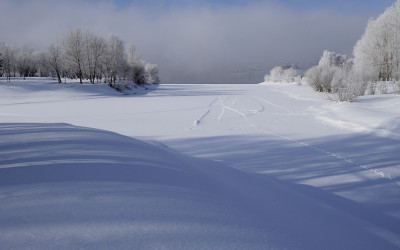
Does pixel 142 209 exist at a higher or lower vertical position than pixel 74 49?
lower

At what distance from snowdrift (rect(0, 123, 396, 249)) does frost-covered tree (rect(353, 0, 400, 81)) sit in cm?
4035

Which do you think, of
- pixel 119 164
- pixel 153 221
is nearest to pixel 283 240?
pixel 153 221

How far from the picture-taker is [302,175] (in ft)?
20.5

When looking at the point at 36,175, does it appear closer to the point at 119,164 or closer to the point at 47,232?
the point at 119,164

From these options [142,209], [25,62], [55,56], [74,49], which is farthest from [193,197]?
[25,62]

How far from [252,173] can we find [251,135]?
4.98 metres

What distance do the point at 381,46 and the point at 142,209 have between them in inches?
1885

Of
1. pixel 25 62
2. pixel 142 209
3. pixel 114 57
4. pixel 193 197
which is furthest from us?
pixel 25 62

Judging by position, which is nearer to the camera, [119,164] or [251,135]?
[119,164]

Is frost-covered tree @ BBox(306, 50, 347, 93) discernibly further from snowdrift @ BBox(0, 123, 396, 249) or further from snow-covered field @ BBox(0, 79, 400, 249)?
snowdrift @ BBox(0, 123, 396, 249)

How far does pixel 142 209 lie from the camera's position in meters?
2.70

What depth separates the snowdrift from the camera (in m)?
2.17

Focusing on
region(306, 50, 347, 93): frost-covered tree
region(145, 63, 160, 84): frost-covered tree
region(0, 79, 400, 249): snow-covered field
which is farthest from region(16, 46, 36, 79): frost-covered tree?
region(0, 79, 400, 249): snow-covered field

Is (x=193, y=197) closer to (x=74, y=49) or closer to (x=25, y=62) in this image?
(x=74, y=49)
